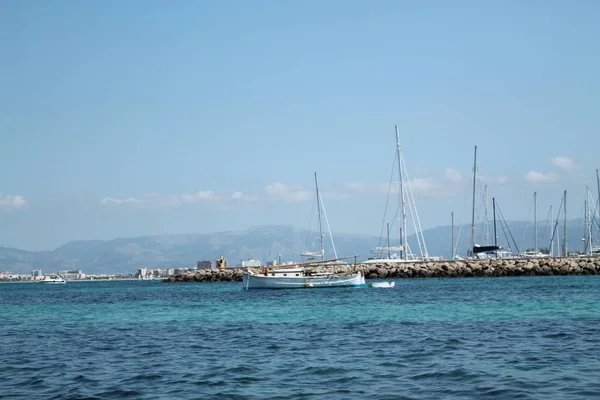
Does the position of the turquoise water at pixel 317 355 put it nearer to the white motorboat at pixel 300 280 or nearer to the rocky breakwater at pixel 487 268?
the white motorboat at pixel 300 280

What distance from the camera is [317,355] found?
22.2 m

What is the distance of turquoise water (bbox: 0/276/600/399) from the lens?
55.5ft

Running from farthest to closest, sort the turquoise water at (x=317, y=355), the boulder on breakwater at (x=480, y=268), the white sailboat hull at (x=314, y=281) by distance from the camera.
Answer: the boulder on breakwater at (x=480, y=268), the white sailboat hull at (x=314, y=281), the turquoise water at (x=317, y=355)

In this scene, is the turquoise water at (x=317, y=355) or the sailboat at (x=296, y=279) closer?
the turquoise water at (x=317, y=355)

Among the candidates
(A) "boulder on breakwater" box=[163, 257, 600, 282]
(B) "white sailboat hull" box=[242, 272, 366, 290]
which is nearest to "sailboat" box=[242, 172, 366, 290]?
Result: (B) "white sailboat hull" box=[242, 272, 366, 290]

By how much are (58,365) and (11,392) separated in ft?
13.2

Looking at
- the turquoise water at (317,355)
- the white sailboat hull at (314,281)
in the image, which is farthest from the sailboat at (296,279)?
the turquoise water at (317,355)

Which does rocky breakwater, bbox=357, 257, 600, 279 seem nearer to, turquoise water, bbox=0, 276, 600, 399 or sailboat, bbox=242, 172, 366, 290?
sailboat, bbox=242, 172, 366, 290

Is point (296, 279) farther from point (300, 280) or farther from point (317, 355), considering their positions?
point (317, 355)

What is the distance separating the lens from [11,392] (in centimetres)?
1752

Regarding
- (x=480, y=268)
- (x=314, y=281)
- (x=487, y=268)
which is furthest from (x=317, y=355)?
(x=480, y=268)

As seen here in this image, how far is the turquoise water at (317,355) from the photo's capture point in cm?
1692

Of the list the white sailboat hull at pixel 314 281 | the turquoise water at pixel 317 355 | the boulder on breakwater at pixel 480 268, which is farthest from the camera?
the boulder on breakwater at pixel 480 268

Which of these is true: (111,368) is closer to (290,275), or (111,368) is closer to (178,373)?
(178,373)
